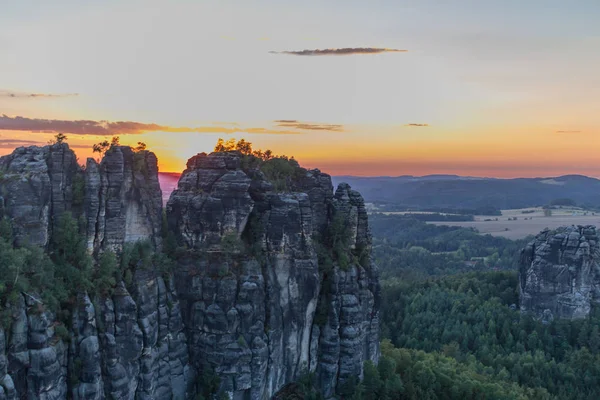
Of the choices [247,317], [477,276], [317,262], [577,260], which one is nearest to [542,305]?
[577,260]

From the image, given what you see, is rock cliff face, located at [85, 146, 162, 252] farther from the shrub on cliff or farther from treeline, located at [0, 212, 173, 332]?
the shrub on cliff

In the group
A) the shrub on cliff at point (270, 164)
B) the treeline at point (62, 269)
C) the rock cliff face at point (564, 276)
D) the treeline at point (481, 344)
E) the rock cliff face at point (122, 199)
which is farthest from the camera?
the rock cliff face at point (564, 276)

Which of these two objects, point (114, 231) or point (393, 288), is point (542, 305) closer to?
point (393, 288)

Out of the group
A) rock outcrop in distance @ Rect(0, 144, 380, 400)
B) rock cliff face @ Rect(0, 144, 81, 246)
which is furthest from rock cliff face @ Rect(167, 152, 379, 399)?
rock cliff face @ Rect(0, 144, 81, 246)

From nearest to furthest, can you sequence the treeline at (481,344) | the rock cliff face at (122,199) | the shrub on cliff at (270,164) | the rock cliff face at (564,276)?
the rock cliff face at (122,199), the shrub on cliff at (270,164), the treeline at (481,344), the rock cliff face at (564,276)

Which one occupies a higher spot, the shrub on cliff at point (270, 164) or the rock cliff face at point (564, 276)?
the shrub on cliff at point (270, 164)

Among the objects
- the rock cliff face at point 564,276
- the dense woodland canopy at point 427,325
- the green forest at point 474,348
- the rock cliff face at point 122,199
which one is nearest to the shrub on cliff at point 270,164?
the dense woodland canopy at point 427,325

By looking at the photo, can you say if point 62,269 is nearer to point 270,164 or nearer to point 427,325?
point 270,164

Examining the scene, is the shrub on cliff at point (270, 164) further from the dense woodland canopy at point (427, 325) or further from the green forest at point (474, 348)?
the green forest at point (474, 348)

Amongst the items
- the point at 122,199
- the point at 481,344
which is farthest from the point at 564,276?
the point at 122,199
